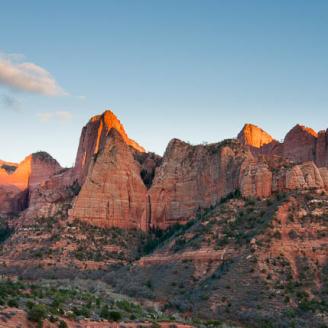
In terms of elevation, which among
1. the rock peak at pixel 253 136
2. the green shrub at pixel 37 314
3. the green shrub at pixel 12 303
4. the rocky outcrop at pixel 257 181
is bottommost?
the green shrub at pixel 37 314

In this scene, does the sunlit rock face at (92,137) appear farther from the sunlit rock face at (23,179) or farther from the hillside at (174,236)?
the sunlit rock face at (23,179)

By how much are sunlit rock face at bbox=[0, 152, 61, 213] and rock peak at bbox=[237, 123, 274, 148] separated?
37005 millimetres

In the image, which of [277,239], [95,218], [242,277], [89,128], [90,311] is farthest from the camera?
[89,128]

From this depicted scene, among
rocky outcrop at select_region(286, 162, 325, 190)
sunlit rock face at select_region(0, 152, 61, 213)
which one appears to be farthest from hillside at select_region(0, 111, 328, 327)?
sunlit rock face at select_region(0, 152, 61, 213)

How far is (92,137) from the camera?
13612 centimetres

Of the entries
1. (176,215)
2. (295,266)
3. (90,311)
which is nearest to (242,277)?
(295,266)

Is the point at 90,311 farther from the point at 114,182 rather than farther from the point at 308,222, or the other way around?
the point at 114,182

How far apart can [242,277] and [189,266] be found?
988cm

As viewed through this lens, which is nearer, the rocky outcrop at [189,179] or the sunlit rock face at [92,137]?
the rocky outcrop at [189,179]

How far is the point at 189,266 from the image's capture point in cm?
8994

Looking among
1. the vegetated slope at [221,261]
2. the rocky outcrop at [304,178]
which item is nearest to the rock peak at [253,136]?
the vegetated slope at [221,261]

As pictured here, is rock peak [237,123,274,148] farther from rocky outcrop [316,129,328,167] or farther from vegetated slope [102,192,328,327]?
vegetated slope [102,192,328,327]

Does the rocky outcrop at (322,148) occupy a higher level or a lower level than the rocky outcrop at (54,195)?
higher

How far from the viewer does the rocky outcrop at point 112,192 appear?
118500 millimetres
